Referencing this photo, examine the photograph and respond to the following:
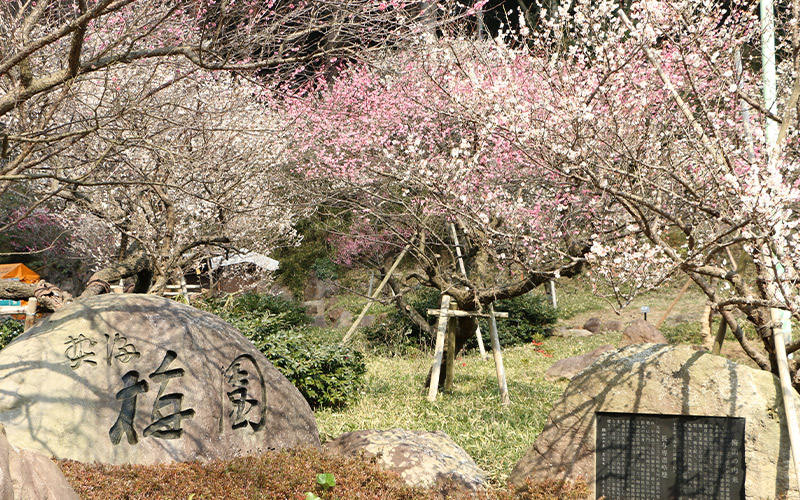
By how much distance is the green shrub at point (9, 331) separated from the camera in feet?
32.7

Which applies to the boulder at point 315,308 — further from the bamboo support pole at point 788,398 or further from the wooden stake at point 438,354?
the bamboo support pole at point 788,398

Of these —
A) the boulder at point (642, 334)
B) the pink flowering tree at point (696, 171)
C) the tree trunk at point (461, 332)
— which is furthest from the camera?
the boulder at point (642, 334)

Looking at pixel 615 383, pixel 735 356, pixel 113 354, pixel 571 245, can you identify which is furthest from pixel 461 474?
pixel 735 356

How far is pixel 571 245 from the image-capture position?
7875mm

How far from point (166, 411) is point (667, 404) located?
416 cm

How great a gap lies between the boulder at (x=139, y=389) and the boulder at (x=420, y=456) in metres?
0.52

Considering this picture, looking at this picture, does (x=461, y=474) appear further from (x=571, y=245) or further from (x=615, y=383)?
(x=571, y=245)

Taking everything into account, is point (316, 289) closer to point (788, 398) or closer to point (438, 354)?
point (438, 354)

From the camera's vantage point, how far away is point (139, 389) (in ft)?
16.9

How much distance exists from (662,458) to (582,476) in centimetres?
64

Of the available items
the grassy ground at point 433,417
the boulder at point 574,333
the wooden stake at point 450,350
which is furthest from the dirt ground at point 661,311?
the wooden stake at point 450,350

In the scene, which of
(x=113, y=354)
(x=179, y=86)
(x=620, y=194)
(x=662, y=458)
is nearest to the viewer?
(x=620, y=194)

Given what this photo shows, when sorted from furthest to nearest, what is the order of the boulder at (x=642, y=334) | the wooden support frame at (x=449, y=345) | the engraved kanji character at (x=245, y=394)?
the boulder at (x=642, y=334) < the wooden support frame at (x=449, y=345) < the engraved kanji character at (x=245, y=394)

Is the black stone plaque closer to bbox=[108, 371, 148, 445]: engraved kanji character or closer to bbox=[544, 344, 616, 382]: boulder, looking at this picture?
bbox=[108, 371, 148, 445]: engraved kanji character
